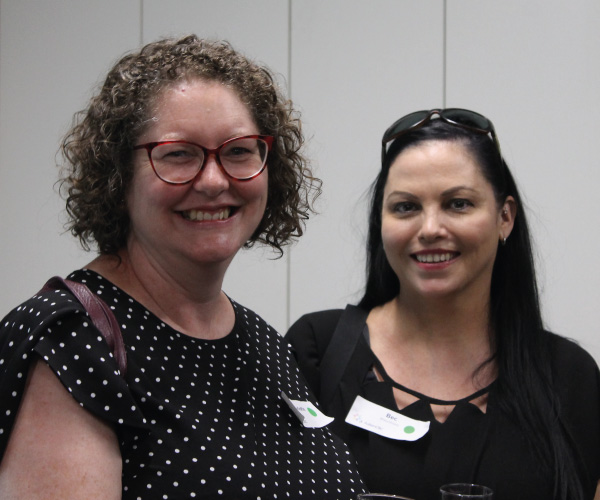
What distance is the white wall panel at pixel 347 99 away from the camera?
3561mm

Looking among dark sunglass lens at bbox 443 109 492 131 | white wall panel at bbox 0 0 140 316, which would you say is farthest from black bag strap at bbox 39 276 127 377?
white wall panel at bbox 0 0 140 316

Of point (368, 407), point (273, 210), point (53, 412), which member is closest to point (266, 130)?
point (273, 210)

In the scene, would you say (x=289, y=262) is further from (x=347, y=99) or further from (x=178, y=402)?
(x=178, y=402)

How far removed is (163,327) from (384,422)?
32.6 inches

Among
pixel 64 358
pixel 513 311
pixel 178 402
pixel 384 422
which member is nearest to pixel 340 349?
pixel 384 422

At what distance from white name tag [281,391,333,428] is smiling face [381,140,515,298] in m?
0.63

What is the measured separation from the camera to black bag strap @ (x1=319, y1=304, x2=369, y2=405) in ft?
7.06

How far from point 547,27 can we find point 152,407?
2795 mm

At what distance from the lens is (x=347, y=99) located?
364 cm

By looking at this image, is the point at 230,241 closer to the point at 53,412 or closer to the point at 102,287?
the point at 102,287

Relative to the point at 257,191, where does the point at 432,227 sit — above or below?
below

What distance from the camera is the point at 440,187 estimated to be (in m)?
2.15

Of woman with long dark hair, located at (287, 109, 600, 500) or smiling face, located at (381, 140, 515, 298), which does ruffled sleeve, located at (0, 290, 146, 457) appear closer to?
woman with long dark hair, located at (287, 109, 600, 500)

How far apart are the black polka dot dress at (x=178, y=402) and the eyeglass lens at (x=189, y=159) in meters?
0.23
